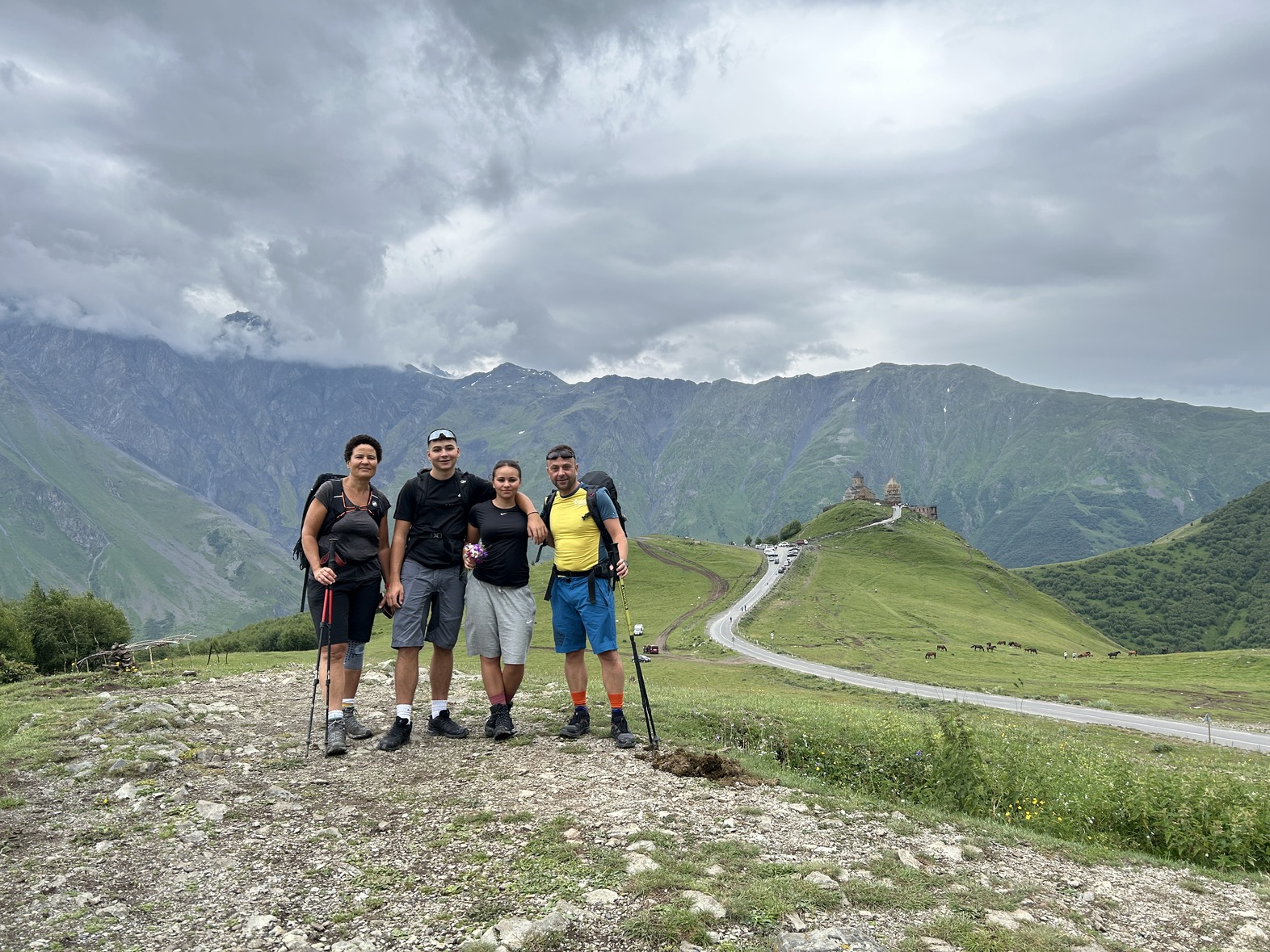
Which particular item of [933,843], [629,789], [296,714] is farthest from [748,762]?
[296,714]

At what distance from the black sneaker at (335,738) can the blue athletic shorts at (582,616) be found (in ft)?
10.3

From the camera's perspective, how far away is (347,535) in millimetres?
9711

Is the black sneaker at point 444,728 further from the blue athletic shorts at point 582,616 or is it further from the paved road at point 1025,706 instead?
the paved road at point 1025,706

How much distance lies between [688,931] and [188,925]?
3.62 m

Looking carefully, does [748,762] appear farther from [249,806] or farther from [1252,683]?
[1252,683]

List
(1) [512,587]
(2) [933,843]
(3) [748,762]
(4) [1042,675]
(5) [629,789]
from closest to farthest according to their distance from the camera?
(2) [933,843] → (5) [629,789] → (3) [748,762] → (1) [512,587] → (4) [1042,675]

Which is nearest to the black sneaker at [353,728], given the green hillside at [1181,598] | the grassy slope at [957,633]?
the grassy slope at [957,633]

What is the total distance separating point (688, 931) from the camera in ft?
15.5

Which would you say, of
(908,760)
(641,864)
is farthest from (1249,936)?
(641,864)

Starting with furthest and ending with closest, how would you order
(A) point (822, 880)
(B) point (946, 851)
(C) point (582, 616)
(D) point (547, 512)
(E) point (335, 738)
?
(D) point (547, 512), (C) point (582, 616), (E) point (335, 738), (B) point (946, 851), (A) point (822, 880)

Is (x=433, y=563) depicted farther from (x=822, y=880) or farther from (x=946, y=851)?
(x=946, y=851)

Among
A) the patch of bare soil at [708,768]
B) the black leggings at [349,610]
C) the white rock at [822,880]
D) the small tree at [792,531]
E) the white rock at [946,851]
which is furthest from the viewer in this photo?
the small tree at [792,531]

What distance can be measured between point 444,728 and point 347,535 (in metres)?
3.21

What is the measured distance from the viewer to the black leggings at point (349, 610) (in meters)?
9.54
